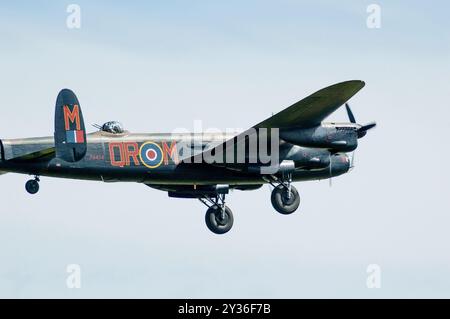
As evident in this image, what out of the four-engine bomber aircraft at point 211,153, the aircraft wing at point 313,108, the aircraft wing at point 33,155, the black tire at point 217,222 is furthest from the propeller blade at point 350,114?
the aircraft wing at point 33,155

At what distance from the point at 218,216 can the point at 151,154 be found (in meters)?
5.00

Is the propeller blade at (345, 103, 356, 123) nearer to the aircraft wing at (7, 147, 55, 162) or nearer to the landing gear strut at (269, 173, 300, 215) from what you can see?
the landing gear strut at (269, 173, 300, 215)

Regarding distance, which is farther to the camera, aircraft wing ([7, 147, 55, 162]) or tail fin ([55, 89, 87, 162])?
aircraft wing ([7, 147, 55, 162])

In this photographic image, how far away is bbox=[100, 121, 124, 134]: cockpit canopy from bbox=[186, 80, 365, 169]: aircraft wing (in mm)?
3538

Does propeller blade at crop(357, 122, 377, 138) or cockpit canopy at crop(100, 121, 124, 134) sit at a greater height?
cockpit canopy at crop(100, 121, 124, 134)

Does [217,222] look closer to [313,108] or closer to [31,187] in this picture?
[313,108]

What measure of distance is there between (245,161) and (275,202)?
1.68 meters

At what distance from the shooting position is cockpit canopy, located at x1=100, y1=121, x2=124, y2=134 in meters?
45.0

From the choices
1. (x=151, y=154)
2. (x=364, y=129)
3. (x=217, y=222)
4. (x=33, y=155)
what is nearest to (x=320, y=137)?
(x=364, y=129)

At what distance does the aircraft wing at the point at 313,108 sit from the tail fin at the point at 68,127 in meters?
5.21

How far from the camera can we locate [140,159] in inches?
1774

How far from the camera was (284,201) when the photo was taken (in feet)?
151

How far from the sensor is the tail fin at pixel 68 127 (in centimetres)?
4216

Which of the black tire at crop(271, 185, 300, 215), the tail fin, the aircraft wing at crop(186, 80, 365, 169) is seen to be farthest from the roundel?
the black tire at crop(271, 185, 300, 215)
